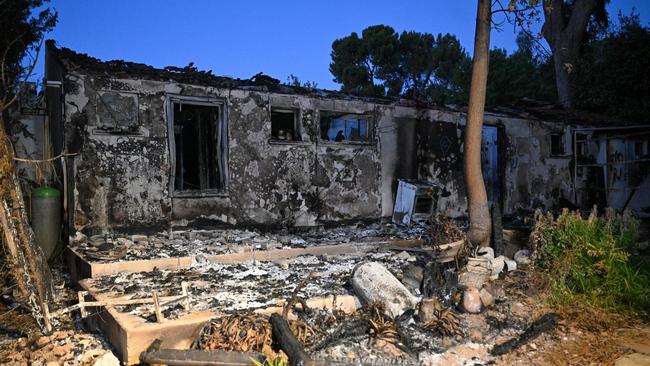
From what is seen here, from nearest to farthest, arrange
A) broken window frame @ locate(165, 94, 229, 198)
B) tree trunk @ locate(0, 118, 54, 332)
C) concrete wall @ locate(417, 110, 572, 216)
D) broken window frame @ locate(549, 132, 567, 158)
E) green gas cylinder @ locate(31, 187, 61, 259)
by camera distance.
Answer: tree trunk @ locate(0, 118, 54, 332) < green gas cylinder @ locate(31, 187, 61, 259) < broken window frame @ locate(165, 94, 229, 198) < concrete wall @ locate(417, 110, 572, 216) < broken window frame @ locate(549, 132, 567, 158)

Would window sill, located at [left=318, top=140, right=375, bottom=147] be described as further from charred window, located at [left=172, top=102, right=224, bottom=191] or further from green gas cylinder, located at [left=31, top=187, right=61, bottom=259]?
green gas cylinder, located at [left=31, top=187, right=61, bottom=259]

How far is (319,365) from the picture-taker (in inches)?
121

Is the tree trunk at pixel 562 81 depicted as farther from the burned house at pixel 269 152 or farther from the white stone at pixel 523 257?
the white stone at pixel 523 257

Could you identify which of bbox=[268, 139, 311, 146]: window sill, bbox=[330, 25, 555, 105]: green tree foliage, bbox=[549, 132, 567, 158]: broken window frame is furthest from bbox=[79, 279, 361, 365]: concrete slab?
bbox=[330, 25, 555, 105]: green tree foliage

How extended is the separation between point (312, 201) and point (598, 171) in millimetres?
9363

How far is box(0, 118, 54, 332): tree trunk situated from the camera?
371 cm

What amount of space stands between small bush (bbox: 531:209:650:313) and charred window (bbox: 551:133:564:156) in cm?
759

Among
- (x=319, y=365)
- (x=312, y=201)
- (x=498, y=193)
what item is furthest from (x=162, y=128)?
(x=498, y=193)

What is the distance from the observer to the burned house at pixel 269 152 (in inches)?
261

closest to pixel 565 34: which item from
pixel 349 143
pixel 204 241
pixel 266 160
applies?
pixel 349 143

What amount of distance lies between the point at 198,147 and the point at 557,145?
396 inches

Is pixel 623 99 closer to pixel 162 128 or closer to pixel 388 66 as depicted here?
pixel 388 66

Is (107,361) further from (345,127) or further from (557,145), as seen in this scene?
(557,145)

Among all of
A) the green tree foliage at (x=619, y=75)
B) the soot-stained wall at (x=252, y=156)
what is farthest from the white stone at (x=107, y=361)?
the green tree foliage at (x=619, y=75)
